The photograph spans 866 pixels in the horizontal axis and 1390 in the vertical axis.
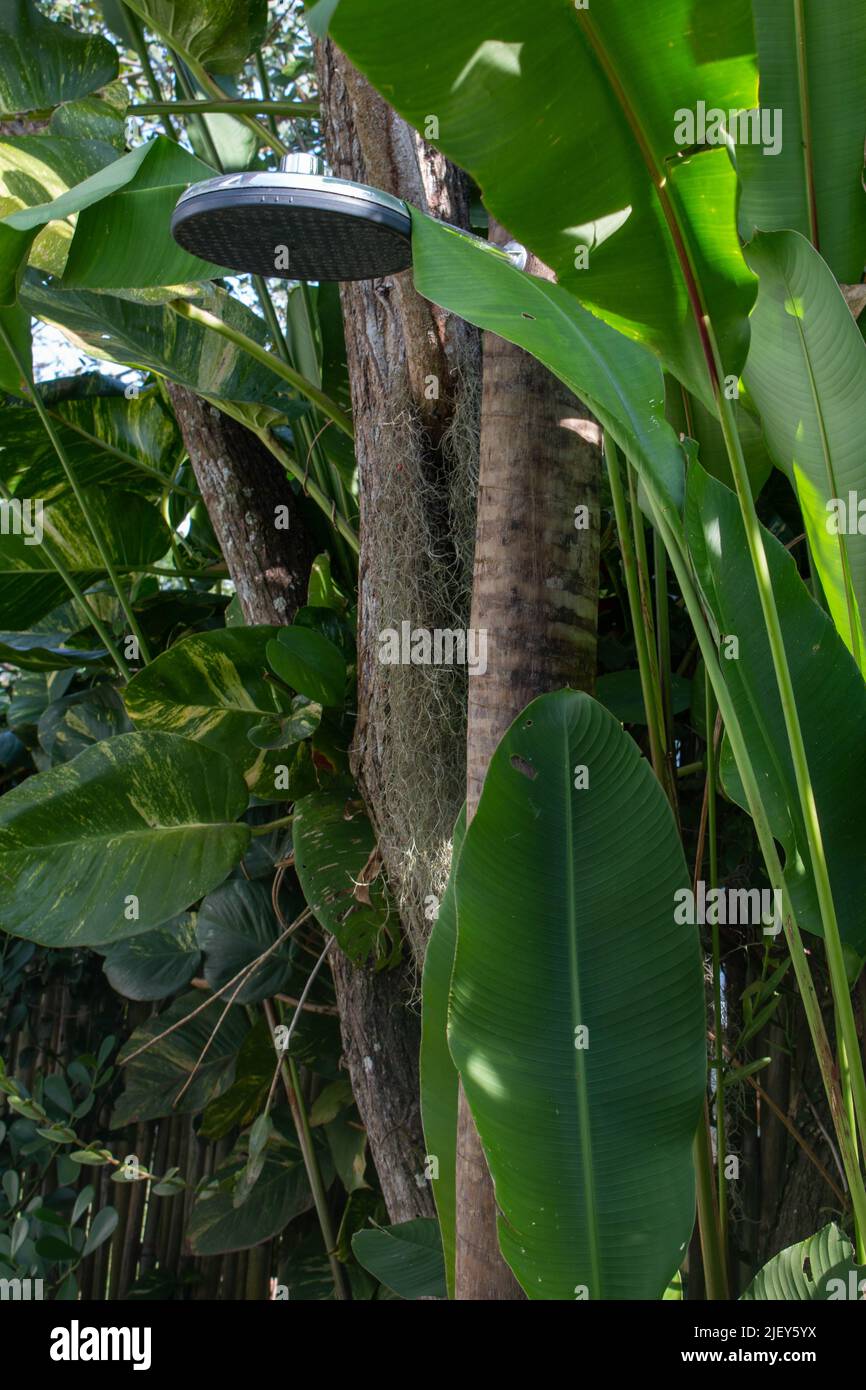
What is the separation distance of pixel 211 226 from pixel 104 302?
903 millimetres

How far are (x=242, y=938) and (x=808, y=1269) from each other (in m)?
1.33

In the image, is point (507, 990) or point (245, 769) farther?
point (245, 769)

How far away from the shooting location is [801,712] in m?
0.95

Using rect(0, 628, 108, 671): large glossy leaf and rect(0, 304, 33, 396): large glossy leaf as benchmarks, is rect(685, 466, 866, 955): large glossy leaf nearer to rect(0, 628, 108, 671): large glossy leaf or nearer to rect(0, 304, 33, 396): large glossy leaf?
rect(0, 304, 33, 396): large glossy leaf

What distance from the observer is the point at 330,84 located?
1.55m

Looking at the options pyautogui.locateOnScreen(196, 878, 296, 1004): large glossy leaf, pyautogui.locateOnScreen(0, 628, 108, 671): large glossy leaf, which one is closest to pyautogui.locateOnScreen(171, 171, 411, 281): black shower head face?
pyautogui.locateOnScreen(0, 628, 108, 671): large glossy leaf

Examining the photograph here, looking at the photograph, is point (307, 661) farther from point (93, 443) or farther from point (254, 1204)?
point (254, 1204)

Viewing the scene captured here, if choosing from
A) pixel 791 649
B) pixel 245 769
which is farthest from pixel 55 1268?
pixel 791 649

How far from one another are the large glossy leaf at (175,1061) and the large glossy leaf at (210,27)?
1828 millimetres

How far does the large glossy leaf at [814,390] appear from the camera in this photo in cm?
86

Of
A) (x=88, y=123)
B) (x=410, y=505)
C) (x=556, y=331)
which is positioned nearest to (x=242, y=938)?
(x=410, y=505)

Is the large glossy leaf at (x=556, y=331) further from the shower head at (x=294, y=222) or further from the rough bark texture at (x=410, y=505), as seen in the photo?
the rough bark texture at (x=410, y=505)

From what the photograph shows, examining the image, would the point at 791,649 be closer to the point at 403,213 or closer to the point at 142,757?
the point at 403,213
